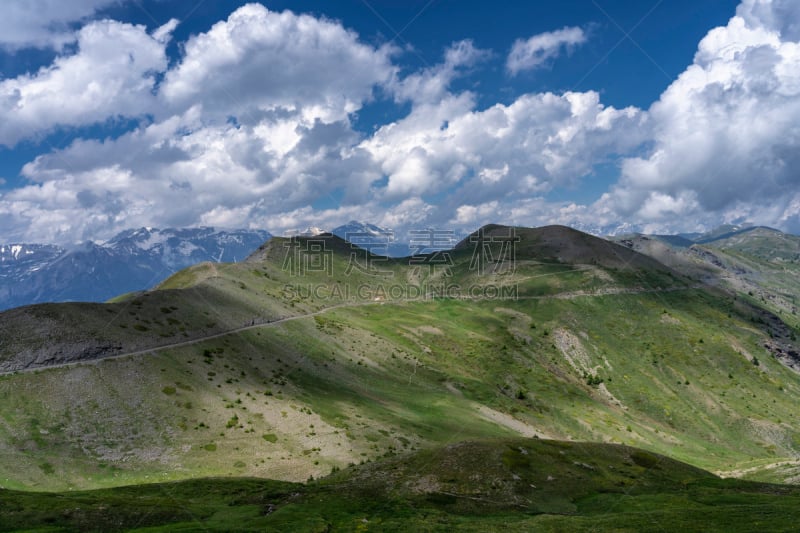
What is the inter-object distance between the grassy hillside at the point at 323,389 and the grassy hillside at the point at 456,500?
41.7 ft

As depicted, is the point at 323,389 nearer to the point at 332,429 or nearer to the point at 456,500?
the point at 332,429

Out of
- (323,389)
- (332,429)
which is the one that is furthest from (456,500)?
(323,389)

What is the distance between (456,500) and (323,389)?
5644cm

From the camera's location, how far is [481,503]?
43094 millimetres

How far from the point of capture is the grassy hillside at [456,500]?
113 feet

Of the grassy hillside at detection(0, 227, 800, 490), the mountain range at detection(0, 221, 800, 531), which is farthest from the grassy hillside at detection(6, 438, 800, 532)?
the grassy hillside at detection(0, 227, 800, 490)

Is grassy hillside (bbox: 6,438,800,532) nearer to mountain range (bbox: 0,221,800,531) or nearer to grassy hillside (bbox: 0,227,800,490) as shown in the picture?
mountain range (bbox: 0,221,800,531)

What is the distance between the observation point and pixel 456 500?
43219 millimetres

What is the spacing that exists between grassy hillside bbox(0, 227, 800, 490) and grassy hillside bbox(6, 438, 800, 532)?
12724 mm

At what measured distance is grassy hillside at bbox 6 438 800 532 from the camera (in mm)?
34469

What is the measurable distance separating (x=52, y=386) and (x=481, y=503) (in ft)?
215

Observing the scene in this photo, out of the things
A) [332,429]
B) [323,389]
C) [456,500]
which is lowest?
[332,429]

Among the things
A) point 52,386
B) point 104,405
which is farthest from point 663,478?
point 52,386

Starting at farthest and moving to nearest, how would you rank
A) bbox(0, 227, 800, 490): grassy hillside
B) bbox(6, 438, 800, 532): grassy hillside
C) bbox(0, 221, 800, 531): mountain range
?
bbox(0, 227, 800, 490): grassy hillside
bbox(0, 221, 800, 531): mountain range
bbox(6, 438, 800, 532): grassy hillside
